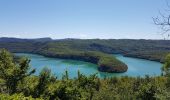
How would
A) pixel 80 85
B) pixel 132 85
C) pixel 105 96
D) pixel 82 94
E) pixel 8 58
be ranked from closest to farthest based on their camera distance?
1. pixel 82 94
2. pixel 80 85
3. pixel 8 58
4. pixel 105 96
5. pixel 132 85

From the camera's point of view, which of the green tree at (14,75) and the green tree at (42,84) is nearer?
the green tree at (14,75)

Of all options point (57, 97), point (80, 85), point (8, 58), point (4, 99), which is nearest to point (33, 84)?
point (57, 97)

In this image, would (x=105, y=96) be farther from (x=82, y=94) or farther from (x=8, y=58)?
(x=82, y=94)

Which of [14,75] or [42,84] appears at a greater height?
[14,75]

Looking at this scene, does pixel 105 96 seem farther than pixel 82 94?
Yes

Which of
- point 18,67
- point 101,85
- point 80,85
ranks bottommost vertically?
point 101,85

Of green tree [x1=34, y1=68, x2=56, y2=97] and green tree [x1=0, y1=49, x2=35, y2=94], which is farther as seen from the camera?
green tree [x1=34, y1=68, x2=56, y2=97]

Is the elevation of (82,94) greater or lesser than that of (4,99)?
lesser

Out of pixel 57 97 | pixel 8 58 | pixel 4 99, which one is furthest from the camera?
pixel 8 58

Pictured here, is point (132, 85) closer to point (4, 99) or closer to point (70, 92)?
point (70, 92)

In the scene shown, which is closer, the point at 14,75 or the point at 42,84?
the point at 14,75

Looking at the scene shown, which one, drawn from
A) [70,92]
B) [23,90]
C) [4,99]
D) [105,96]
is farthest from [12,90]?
[105,96]
